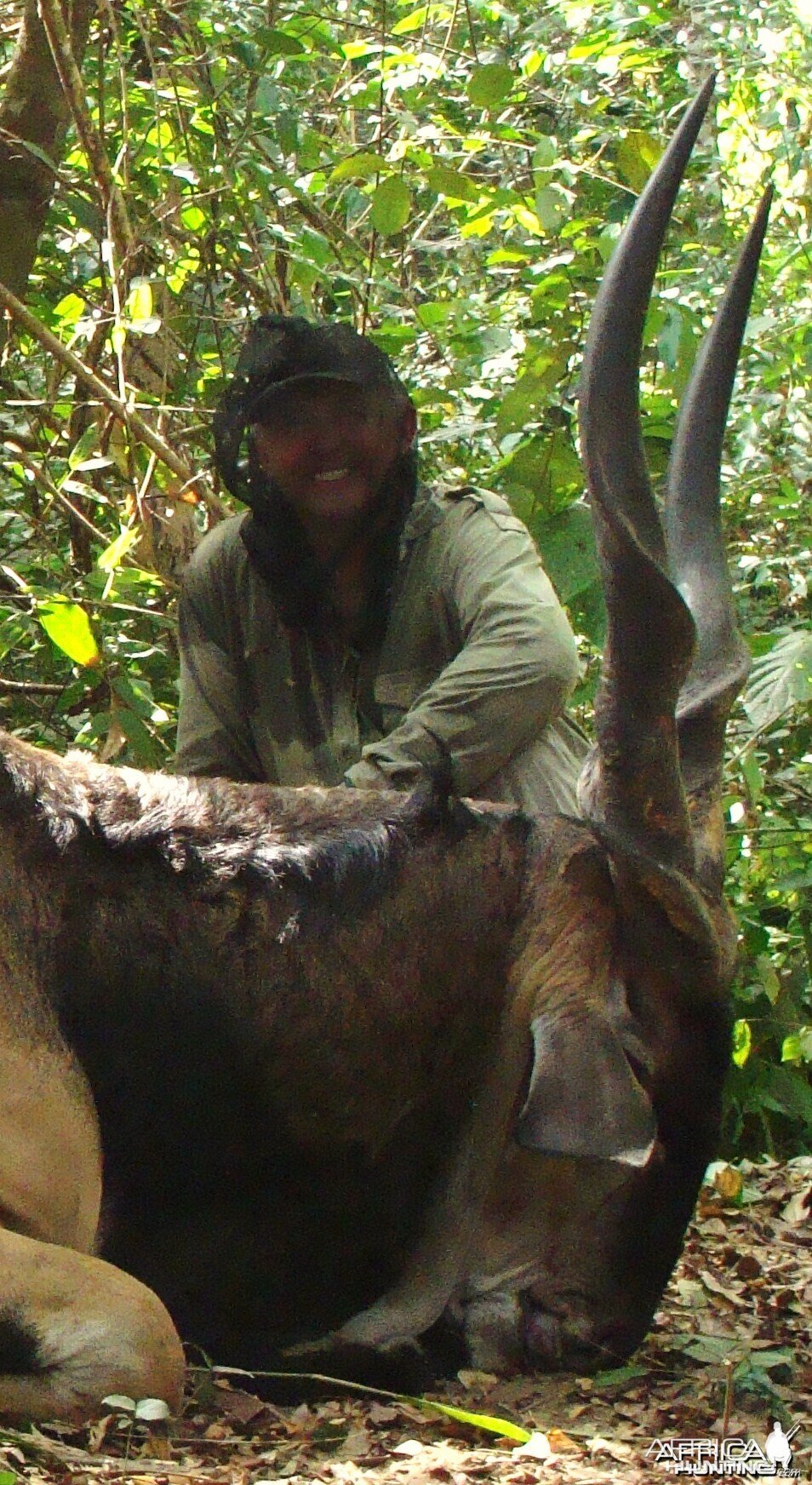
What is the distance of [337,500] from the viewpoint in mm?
5082

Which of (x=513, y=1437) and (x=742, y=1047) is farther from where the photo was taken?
(x=742, y=1047)

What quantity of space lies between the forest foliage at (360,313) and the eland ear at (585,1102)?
238 centimetres

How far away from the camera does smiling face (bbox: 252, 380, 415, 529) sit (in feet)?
16.4

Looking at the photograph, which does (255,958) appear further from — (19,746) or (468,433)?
(468,433)

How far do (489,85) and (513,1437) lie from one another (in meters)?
4.84

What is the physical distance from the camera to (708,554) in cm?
439

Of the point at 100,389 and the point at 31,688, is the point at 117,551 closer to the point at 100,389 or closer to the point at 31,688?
the point at 100,389

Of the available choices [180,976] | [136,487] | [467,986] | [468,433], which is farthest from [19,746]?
[468,433]

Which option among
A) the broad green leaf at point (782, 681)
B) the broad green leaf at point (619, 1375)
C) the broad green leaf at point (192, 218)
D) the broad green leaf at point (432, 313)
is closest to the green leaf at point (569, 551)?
the broad green leaf at point (782, 681)

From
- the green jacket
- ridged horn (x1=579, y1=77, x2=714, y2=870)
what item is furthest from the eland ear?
the green jacket

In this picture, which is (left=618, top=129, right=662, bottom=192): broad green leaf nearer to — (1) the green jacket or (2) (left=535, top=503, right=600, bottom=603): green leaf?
(2) (left=535, top=503, right=600, bottom=603): green leaf

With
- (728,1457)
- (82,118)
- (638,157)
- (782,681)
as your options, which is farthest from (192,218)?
(728,1457)

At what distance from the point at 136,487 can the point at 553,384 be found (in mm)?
1684

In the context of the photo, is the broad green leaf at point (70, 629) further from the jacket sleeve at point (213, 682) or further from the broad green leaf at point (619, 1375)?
the broad green leaf at point (619, 1375)
